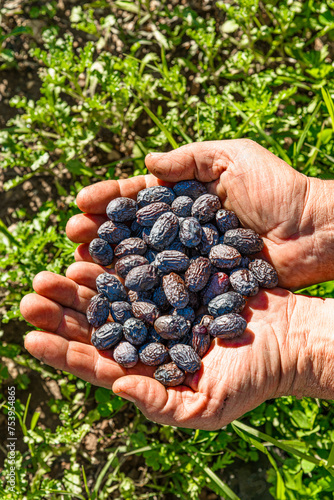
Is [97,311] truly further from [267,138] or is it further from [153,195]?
[267,138]

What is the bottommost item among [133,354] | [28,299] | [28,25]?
[133,354]

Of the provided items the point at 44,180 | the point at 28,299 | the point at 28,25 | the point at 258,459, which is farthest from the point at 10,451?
the point at 28,25

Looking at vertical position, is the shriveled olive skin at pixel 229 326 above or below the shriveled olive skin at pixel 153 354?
above

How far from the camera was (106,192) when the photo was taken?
360 centimetres

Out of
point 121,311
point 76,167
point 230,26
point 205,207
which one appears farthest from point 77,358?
point 230,26

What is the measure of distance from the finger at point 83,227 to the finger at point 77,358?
91cm

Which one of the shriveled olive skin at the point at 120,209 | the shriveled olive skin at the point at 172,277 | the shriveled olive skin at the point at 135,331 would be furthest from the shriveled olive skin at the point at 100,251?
the shriveled olive skin at the point at 135,331

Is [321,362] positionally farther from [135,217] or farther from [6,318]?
[6,318]

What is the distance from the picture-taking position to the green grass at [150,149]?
12.0 ft

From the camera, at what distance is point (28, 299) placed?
3.14 metres

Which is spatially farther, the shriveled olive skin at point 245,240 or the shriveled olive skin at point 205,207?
the shriveled olive skin at point 205,207

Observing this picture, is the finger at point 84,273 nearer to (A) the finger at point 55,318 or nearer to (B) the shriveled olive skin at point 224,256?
(A) the finger at point 55,318

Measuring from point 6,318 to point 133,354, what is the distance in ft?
4.15

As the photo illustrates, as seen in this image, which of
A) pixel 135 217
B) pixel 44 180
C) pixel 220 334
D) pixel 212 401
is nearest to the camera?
pixel 212 401
